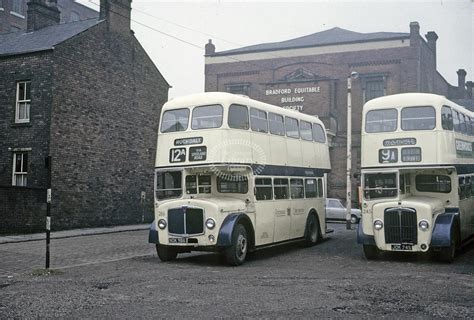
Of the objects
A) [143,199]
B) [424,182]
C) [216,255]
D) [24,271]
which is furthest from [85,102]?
[424,182]

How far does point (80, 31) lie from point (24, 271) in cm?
1483

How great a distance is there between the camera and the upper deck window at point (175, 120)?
44.3 ft

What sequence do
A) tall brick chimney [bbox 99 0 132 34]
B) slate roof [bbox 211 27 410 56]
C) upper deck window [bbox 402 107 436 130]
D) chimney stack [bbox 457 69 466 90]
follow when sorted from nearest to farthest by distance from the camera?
1. upper deck window [bbox 402 107 436 130]
2. tall brick chimney [bbox 99 0 132 34]
3. slate roof [bbox 211 27 410 56]
4. chimney stack [bbox 457 69 466 90]

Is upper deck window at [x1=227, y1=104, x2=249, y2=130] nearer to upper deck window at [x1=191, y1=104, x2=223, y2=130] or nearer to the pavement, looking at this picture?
upper deck window at [x1=191, y1=104, x2=223, y2=130]

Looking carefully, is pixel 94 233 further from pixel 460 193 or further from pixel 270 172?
pixel 460 193

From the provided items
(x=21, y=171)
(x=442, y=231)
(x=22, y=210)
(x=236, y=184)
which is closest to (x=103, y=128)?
(x=21, y=171)

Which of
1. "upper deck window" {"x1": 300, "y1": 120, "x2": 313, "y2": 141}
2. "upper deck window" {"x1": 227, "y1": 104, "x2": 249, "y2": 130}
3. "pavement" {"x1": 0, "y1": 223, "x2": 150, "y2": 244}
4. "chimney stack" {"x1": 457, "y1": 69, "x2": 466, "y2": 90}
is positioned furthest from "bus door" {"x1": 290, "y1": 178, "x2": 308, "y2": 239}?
"chimney stack" {"x1": 457, "y1": 69, "x2": 466, "y2": 90}

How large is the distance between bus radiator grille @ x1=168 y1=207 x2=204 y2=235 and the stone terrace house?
10.2 metres

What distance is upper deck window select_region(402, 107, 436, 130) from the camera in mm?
13398

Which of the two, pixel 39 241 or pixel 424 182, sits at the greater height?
pixel 424 182

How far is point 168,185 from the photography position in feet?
44.3

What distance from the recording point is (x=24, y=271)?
37.9ft

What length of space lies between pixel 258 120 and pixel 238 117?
97 cm

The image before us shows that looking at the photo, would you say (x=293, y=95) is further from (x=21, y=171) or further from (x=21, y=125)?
(x=21, y=171)
